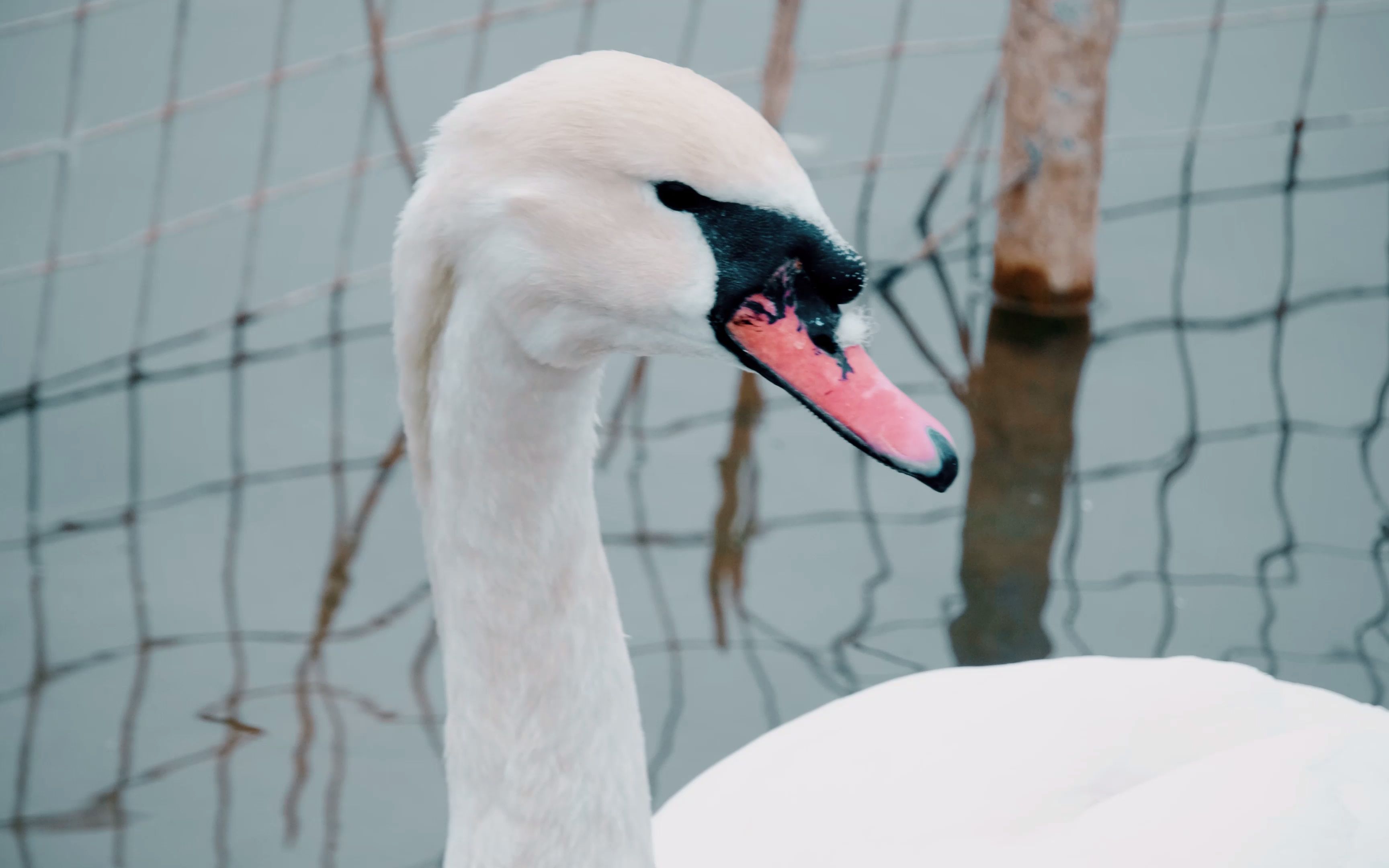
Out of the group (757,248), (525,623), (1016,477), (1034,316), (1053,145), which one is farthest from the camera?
(1034,316)

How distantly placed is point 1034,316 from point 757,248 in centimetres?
271

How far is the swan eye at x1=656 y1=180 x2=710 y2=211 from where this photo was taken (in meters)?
1.26

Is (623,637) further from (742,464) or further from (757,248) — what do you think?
(742,464)

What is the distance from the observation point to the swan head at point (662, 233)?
1249mm

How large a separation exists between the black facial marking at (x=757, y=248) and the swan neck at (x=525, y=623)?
0.19 metres

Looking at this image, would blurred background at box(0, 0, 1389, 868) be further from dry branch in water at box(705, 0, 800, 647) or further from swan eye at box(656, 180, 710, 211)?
swan eye at box(656, 180, 710, 211)

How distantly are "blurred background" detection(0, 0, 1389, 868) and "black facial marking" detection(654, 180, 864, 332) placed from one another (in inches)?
64.3

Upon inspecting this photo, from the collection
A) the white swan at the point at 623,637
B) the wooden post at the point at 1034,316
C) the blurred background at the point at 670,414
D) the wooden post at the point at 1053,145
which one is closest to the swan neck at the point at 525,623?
the white swan at the point at 623,637

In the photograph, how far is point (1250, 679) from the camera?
2074 mm

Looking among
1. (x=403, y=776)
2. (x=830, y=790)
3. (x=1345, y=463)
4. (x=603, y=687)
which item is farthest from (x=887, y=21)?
(x=603, y=687)

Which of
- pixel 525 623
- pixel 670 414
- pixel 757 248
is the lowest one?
pixel 525 623

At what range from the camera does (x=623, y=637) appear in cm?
162

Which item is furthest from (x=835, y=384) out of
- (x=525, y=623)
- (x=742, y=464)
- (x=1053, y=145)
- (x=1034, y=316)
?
(x=1034, y=316)

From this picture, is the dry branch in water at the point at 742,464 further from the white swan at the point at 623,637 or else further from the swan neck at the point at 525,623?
the swan neck at the point at 525,623
